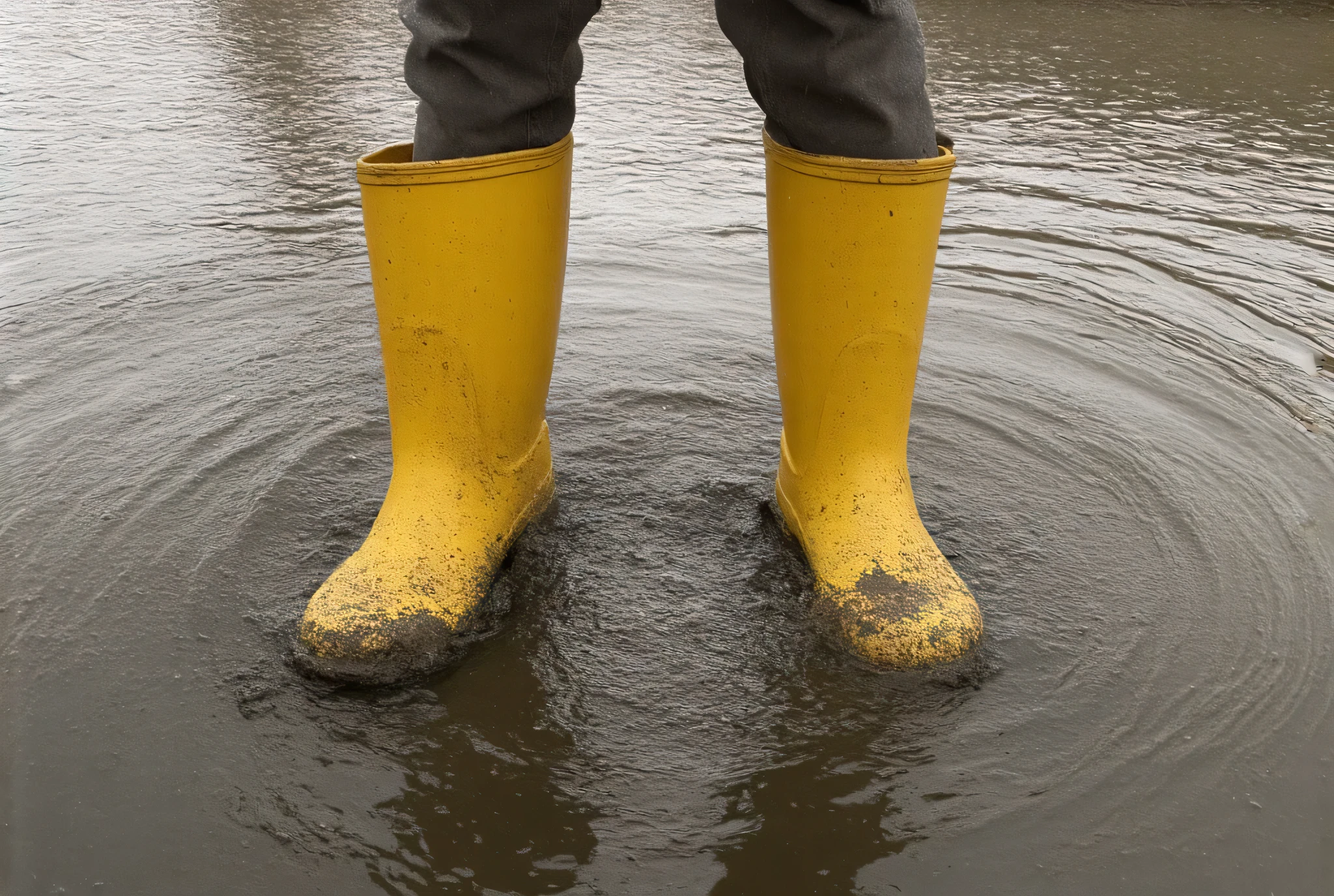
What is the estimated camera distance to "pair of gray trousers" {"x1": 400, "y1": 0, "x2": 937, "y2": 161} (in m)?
1.30

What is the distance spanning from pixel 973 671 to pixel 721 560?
383 millimetres

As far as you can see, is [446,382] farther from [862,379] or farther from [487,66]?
[862,379]

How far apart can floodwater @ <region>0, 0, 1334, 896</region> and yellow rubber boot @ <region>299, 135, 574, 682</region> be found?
0.21 feet

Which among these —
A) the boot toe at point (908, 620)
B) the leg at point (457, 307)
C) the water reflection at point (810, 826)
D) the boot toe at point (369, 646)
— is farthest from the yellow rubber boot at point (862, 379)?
the boot toe at point (369, 646)

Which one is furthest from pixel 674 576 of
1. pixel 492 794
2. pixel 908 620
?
pixel 492 794

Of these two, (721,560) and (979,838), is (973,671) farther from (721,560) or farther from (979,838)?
(721,560)

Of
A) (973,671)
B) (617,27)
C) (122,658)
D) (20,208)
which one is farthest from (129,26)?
(973,671)

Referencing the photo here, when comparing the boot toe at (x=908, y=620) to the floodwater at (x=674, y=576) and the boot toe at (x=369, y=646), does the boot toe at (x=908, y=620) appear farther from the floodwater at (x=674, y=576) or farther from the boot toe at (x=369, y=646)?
the boot toe at (x=369, y=646)

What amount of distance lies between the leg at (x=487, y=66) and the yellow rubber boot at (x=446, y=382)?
0.05m

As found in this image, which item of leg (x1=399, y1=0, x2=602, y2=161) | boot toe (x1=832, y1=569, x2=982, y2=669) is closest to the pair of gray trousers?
leg (x1=399, y1=0, x2=602, y2=161)

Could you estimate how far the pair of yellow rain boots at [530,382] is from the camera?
135 cm

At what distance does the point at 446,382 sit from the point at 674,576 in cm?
40

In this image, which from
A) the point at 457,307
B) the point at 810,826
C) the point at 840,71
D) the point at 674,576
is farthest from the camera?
the point at 674,576

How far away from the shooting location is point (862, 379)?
4.79ft
